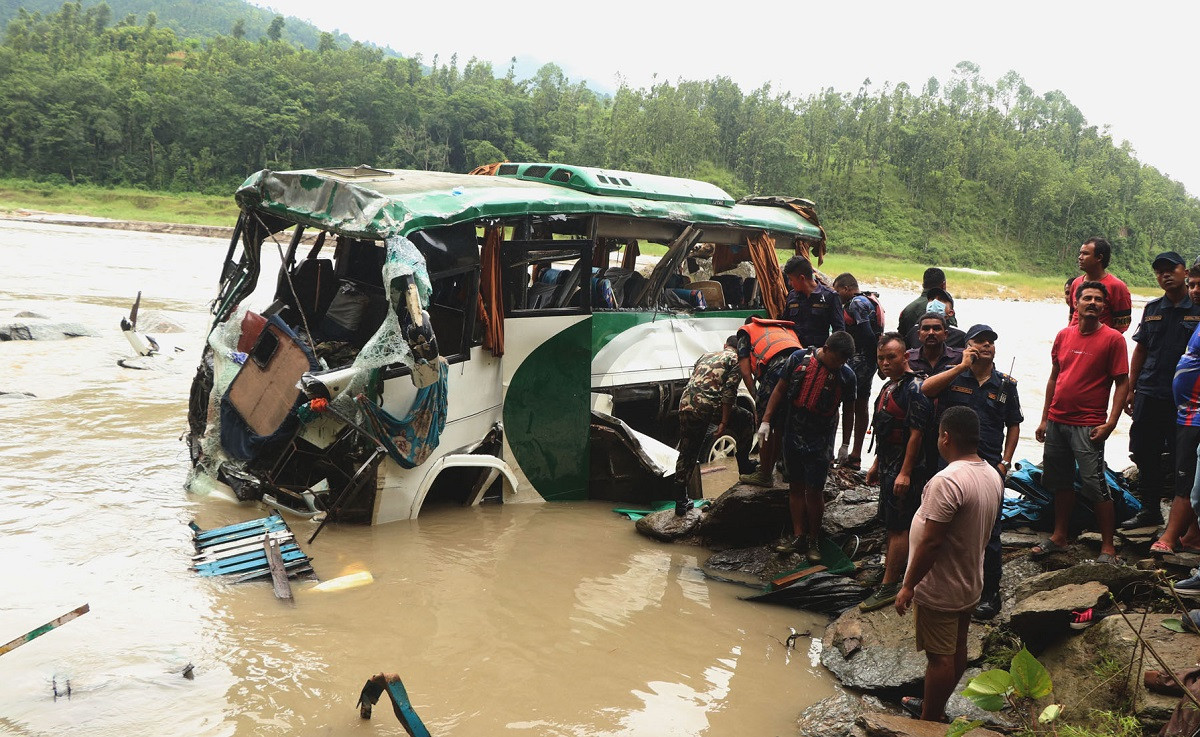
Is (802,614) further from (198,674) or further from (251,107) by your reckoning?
(251,107)

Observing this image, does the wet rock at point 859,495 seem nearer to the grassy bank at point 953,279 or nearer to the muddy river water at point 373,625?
the muddy river water at point 373,625

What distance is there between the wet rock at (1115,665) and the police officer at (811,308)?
401cm

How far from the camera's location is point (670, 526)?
7.14 metres

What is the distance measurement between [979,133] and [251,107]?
187 feet

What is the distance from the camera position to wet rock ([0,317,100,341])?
13258 millimetres

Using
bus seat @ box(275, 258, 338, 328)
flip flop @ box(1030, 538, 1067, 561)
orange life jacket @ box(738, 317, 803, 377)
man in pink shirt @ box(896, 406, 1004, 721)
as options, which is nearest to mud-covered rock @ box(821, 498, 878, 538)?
flip flop @ box(1030, 538, 1067, 561)

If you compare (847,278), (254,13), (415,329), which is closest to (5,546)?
(415,329)

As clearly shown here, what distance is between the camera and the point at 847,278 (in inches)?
337

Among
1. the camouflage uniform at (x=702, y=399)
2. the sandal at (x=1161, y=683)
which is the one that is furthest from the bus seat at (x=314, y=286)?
the sandal at (x=1161, y=683)

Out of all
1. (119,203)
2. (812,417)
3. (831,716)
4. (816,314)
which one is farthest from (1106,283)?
(119,203)

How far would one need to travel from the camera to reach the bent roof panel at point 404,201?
5.98 meters

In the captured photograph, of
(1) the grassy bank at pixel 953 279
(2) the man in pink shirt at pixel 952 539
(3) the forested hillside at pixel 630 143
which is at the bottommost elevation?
(2) the man in pink shirt at pixel 952 539

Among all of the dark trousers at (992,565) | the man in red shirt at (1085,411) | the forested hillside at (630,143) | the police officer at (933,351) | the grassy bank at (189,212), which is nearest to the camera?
the dark trousers at (992,565)

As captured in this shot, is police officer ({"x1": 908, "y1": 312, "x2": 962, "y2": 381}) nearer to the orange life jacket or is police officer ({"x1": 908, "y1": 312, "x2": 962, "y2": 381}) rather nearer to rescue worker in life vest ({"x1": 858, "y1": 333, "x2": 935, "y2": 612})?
rescue worker in life vest ({"x1": 858, "y1": 333, "x2": 935, "y2": 612})
